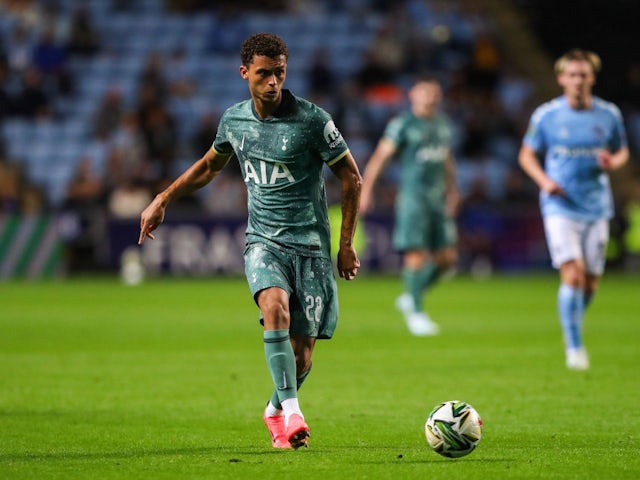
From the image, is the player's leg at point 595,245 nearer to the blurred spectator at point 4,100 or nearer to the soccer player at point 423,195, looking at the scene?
the soccer player at point 423,195

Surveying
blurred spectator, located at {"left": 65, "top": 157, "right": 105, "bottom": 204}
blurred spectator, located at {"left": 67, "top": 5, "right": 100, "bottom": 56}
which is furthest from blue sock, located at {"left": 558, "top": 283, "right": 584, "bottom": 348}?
blurred spectator, located at {"left": 67, "top": 5, "right": 100, "bottom": 56}

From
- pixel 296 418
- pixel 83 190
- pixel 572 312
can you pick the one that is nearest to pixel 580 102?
pixel 572 312

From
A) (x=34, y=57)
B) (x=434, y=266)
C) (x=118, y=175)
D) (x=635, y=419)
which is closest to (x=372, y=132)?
(x=118, y=175)

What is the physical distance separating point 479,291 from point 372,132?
246 inches

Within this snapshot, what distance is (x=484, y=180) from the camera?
26141mm

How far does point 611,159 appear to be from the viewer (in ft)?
37.8

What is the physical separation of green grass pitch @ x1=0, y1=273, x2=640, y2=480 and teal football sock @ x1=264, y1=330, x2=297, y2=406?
34 cm

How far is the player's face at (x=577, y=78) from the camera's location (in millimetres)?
11475

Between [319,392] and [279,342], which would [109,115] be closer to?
[319,392]

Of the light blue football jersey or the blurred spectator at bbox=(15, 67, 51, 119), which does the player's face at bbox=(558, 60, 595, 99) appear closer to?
the light blue football jersey

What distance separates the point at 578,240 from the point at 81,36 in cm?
1924

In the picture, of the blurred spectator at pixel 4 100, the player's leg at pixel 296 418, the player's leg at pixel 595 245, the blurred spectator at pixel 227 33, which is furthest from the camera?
the blurred spectator at pixel 227 33

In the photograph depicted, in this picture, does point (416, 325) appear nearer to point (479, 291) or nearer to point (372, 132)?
point (479, 291)

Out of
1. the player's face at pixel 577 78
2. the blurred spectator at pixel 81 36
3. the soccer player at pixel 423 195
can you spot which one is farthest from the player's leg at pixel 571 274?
the blurred spectator at pixel 81 36
